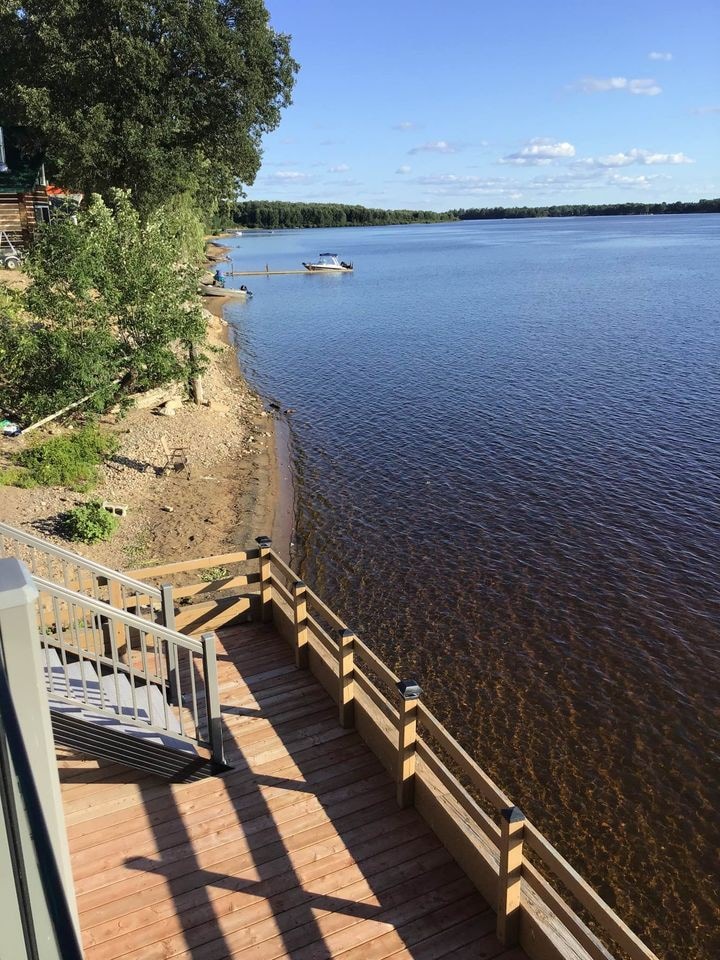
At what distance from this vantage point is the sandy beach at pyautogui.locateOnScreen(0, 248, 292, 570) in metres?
16.1

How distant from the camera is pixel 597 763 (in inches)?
432

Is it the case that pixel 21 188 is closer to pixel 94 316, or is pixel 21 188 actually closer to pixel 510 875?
pixel 94 316

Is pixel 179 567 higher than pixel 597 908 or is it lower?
higher

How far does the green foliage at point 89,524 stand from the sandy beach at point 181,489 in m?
0.21

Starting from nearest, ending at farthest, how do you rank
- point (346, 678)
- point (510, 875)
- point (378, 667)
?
point (510, 875) → point (378, 667) → point (346, 678)

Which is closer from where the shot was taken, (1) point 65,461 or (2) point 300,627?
(2) point 300,627

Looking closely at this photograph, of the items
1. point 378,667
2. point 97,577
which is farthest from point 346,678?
point 97,577

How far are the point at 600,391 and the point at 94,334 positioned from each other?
69.8 feet

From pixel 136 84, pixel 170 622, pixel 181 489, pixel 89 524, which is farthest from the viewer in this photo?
pixel 136 84

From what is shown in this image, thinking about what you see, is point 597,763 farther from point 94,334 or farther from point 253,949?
point 94,334

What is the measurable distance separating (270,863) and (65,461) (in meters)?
14.2

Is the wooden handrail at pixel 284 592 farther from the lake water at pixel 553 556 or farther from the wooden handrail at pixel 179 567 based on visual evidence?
the lake water at pixel 553 556

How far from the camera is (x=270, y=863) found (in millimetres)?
6266

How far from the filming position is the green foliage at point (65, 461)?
674 inches
